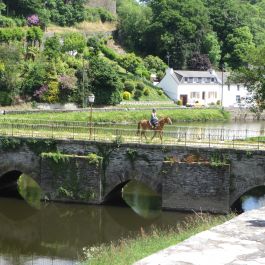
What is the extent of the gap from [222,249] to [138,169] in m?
20.2

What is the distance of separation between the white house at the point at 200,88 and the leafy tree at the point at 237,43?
46.3ft

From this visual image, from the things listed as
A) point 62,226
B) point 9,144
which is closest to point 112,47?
point 9,144

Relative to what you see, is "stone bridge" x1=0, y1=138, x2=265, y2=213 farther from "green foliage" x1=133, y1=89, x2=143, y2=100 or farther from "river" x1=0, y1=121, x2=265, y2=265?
"green foliage" x1=133, y1=89, x2=143, y2=100

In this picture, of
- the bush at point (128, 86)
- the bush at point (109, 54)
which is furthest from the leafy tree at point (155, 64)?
the bush at point (128, 86)

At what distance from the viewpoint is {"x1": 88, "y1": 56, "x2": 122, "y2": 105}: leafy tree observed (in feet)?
236

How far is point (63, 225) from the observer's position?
29.2m

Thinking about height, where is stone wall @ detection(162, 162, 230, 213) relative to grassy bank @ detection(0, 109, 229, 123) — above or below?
below

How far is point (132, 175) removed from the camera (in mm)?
31844

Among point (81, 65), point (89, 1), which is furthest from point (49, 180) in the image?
point (89, 1)

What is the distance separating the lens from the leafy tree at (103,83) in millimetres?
71812

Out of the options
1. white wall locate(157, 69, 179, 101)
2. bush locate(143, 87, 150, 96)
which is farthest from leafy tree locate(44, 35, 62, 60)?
white wall locate(157, 69, 179, 101)

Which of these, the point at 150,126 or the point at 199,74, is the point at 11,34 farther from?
the point at 150,126

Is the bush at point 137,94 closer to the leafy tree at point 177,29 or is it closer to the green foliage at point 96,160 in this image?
the leafy tree at point 177,29

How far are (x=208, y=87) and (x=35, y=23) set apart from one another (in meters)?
29.7
